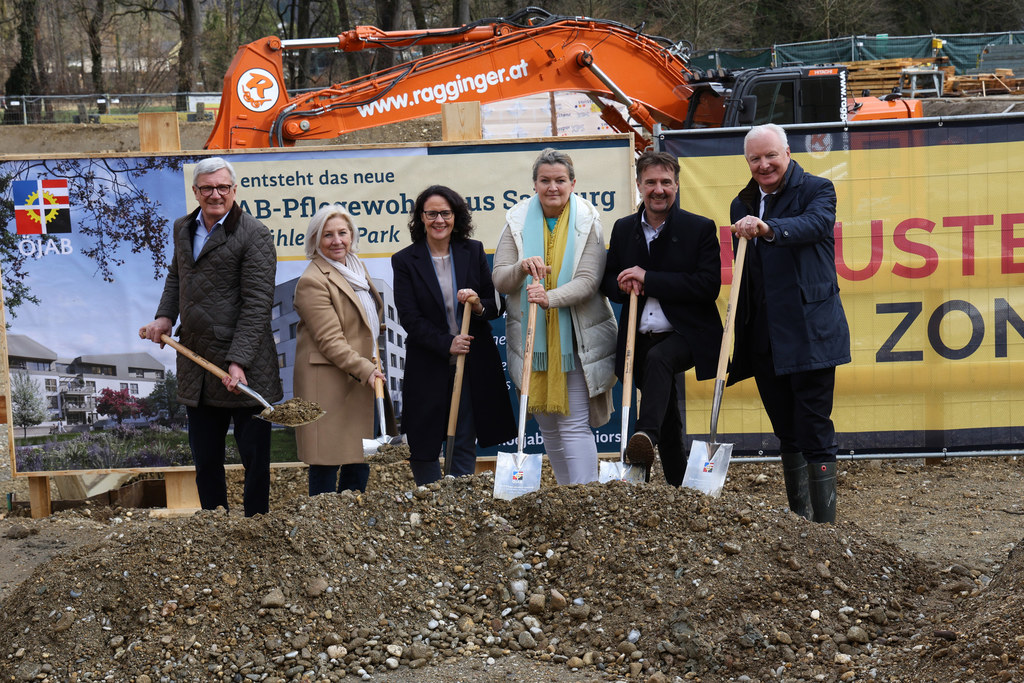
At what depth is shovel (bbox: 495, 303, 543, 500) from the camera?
4637mm

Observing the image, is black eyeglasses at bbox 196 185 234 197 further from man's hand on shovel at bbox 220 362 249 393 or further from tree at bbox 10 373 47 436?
tree at bbox 10 373 47 436

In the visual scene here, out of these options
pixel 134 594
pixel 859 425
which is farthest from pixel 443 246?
pixel 859 425

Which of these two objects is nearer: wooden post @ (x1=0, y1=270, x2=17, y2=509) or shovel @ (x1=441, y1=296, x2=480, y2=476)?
shovel @ (x1=441, y1=296, x2=480, y2=476)

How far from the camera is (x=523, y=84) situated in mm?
10844

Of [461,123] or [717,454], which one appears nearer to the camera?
[717,454]

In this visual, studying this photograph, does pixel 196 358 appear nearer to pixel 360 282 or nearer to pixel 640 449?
pixel 360 282

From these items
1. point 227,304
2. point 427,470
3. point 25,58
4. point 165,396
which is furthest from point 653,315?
point 25,58

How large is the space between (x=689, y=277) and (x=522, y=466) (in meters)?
1.14

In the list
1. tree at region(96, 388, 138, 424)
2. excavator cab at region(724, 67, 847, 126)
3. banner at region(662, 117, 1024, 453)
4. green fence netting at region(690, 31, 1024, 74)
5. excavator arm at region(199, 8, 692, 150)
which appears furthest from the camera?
green fence netting at region(690, 31, 1024, 74)

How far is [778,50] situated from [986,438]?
28586mm

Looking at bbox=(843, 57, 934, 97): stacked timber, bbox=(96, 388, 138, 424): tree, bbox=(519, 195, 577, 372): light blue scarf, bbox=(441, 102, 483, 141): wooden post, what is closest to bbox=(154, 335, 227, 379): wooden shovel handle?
bbox=(96, 388, 138, 424): tree

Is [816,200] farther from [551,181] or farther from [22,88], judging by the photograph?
[22,88]

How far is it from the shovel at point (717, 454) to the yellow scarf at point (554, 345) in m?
0.70

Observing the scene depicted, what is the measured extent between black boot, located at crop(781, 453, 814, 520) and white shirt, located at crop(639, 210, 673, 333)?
0.81m
